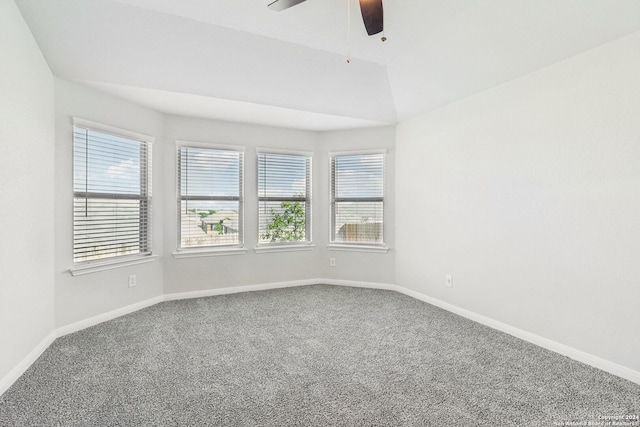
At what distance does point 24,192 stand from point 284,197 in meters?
2.98

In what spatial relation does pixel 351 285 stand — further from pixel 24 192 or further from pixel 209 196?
pixel 24 192

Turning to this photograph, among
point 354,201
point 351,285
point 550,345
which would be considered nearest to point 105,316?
point 351,285

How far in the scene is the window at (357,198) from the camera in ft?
15.8

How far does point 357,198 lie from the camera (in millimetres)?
4910

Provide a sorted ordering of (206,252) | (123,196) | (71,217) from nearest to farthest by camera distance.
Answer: (71,217) → (123,196) → (206,252)

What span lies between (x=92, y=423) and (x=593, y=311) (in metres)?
3.53

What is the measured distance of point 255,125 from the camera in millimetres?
4652

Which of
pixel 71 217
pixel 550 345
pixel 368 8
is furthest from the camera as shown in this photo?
pixel 71 217

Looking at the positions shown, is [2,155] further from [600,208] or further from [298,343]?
[600,208]

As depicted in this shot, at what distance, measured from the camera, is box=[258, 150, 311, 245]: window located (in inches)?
189

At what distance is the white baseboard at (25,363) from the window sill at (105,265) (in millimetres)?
575

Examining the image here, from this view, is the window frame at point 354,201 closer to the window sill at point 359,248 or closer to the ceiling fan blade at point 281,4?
the window sill at point 359,248

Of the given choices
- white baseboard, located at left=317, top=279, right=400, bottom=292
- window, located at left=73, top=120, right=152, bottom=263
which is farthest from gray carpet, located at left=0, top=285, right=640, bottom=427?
white baseboard, located at left=317, top=279, right=400, bottom=292

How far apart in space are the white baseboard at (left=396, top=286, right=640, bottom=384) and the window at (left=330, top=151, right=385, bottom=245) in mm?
1353
